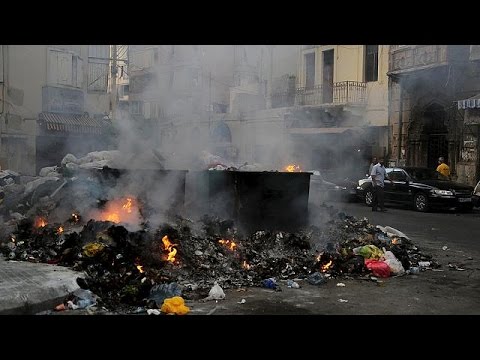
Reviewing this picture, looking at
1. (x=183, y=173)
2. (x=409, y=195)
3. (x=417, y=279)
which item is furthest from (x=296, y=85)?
(x=417, y=279)

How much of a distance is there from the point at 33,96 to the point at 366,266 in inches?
737

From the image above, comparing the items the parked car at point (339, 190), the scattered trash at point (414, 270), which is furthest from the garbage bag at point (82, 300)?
the parked car at point (339, 190)

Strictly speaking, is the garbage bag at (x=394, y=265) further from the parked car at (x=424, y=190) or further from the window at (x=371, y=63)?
the window at (x=371, y=63)

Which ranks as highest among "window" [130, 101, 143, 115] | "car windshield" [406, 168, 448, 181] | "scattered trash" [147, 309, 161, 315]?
"window" [130, 101, 143, 115]

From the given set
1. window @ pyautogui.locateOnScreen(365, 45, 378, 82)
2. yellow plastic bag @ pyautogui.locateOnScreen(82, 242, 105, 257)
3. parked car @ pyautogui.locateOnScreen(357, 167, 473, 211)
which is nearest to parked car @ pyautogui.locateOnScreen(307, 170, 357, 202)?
parked car @ pyautogui.locateOnScreen(357, 167, 473, 211)

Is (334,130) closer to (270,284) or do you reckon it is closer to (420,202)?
(420,202)

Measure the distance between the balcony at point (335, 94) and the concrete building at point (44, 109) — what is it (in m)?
10.2

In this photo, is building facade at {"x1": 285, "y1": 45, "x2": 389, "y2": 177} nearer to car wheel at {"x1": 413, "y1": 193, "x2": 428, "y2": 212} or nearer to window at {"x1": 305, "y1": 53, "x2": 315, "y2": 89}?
window at {"x1": 305, "y1": 53, "x2": 315, "y2": 89}

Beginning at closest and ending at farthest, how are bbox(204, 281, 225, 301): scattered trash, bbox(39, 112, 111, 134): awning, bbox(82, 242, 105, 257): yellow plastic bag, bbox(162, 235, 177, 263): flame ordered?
bbox(204, 281, 225, 301): scattered trash < bbox(82, 242, 105, 257): yellow plastic bag < bbox(162, 235, 177, 263): flame < bbox(39, 112, 111, 134): awning

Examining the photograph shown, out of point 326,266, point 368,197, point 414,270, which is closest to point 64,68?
point 368,197

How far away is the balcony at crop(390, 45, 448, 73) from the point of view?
17784 mm

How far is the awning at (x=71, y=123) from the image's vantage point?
20344 mm

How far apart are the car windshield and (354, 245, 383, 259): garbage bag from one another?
9320mm
